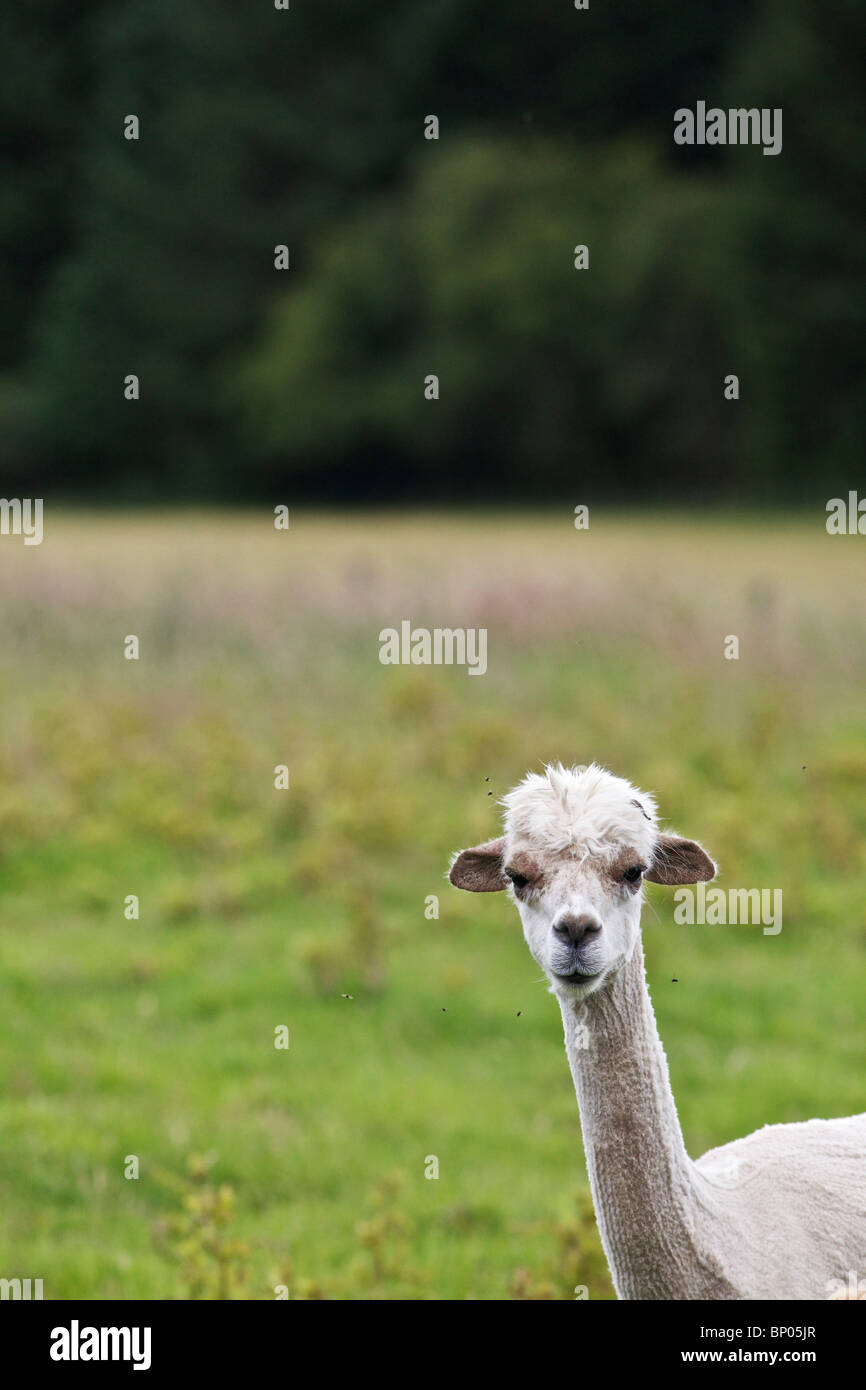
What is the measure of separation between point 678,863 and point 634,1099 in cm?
53

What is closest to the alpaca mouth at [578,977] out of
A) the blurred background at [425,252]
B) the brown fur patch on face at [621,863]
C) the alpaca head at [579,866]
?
the alpaca head at [579,866]

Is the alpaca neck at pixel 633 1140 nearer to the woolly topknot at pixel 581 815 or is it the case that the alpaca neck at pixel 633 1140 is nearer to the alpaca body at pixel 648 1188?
the alpaca body at pixel 648 1188

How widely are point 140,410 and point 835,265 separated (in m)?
20.9

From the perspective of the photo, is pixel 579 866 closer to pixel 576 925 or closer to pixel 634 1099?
pixel 576 925

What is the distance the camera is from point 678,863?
2.98m

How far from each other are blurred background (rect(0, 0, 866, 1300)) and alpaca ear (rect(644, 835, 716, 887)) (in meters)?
0.09

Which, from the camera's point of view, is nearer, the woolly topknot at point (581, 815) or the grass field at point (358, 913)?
the woolly topknot at point (581, 815)

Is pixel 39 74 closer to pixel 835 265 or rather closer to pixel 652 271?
pixel 652 271

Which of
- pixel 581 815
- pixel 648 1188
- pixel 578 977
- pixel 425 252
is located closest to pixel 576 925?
pixel 578 977

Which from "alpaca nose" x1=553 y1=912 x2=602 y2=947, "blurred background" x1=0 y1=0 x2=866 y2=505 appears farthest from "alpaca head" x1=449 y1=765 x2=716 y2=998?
"blurred background" x1=0 y1=0 x2=866 y2=505

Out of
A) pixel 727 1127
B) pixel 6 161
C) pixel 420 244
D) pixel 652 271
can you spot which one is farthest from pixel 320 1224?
pixel 6 161

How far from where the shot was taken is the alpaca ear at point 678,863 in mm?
2963

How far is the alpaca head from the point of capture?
2783mm

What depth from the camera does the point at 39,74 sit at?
52156 millimetres
